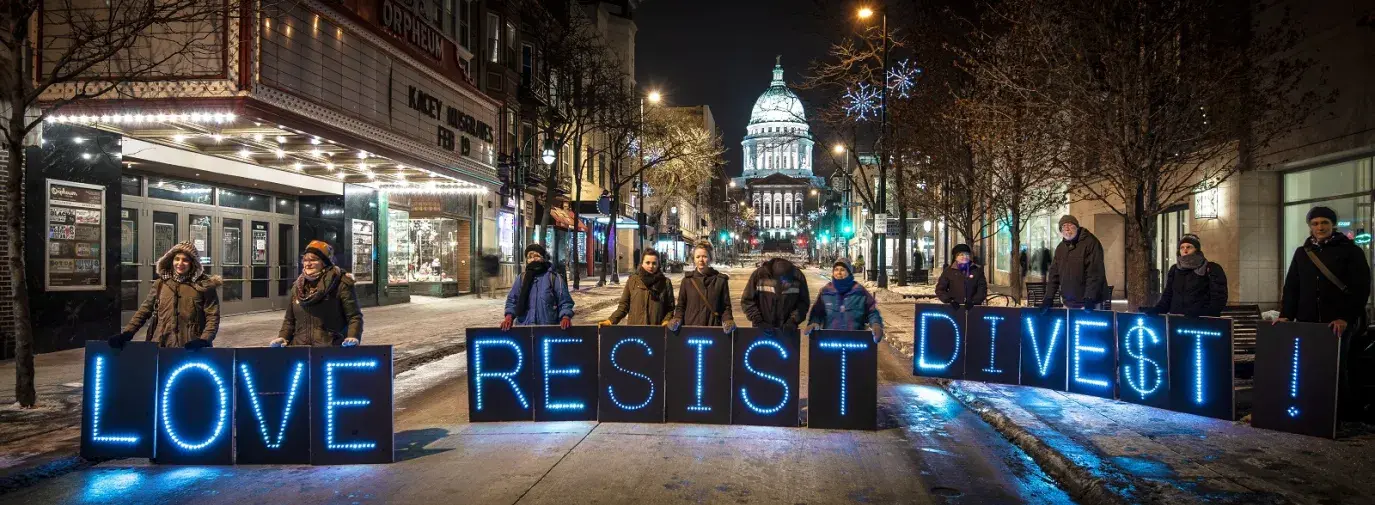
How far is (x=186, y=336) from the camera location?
7734mm

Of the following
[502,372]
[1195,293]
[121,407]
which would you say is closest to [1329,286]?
[1195,293]

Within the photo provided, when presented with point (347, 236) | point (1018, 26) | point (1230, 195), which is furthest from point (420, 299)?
point (1230, 195)

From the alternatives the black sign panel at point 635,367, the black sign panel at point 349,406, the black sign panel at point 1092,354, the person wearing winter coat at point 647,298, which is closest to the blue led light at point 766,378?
the black sign panel at point 635,367

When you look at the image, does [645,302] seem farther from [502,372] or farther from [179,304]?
[179,304]

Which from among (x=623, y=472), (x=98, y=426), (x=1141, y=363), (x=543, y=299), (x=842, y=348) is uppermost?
(x=543, y=299)

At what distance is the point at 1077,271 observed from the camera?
35.3 ft

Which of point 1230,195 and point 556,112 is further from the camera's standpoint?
point 556,112

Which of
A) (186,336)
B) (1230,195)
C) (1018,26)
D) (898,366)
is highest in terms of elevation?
(1018,26)

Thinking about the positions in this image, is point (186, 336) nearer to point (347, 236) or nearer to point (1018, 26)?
point (1018, 26)

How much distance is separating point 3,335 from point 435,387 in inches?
240

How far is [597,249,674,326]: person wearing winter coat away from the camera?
9125mm

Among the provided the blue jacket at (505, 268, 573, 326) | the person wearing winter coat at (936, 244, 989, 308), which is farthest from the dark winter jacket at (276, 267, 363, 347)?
the person wearing winter coat at (936, 244, 989, 308)

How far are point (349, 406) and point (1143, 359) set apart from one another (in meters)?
7.51

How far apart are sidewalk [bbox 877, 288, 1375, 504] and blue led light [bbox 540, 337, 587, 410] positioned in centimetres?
391
